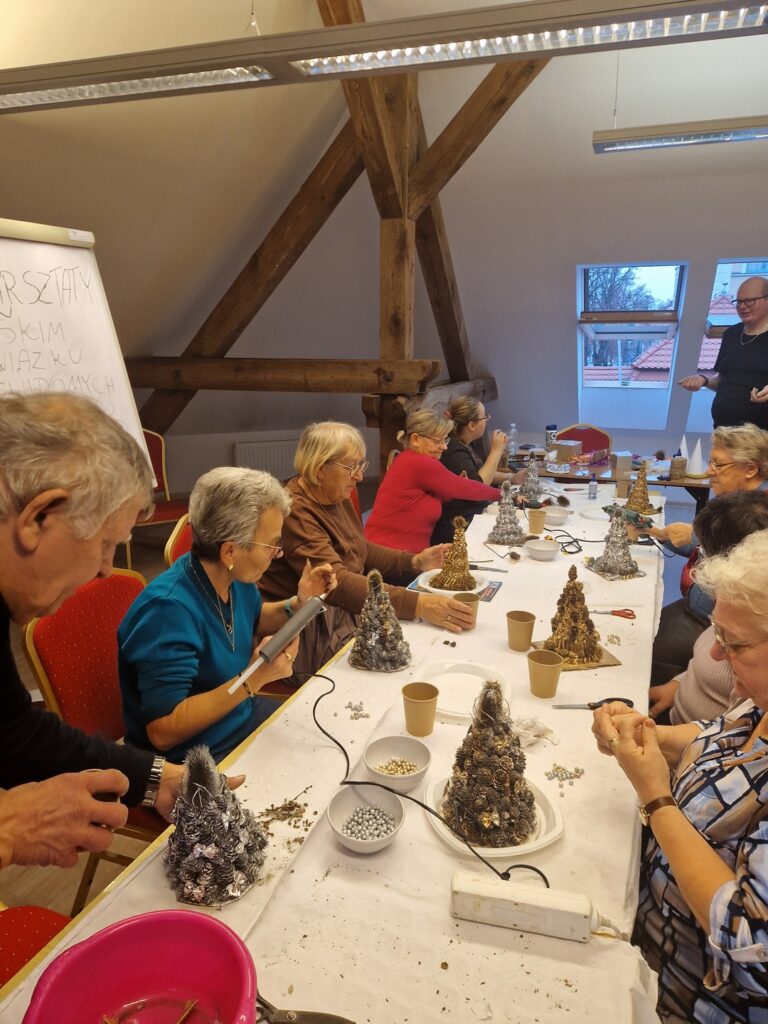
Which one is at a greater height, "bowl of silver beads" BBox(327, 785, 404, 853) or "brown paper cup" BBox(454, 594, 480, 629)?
"brown paper cup" BBox(454, 594, 480, 629)

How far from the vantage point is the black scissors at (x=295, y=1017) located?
0.82 m

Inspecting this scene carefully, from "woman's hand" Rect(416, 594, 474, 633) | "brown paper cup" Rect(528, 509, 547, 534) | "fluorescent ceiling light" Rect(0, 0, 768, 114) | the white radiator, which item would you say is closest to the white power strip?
"woman's hand" Rect(416, 594, 474, 633)

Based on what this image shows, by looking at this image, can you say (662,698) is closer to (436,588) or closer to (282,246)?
(436,588)

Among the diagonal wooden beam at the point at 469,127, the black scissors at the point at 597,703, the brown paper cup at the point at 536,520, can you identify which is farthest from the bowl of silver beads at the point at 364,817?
the diagonal wooden beam at the point at 469,127

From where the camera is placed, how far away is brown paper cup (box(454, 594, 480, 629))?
1.99m

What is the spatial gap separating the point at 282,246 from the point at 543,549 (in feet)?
12.2

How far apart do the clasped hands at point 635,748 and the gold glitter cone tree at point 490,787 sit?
0.19m

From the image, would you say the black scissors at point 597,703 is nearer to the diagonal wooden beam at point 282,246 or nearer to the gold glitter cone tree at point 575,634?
the gold glitter cone tree at point 575,634

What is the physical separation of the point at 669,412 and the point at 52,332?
243 inches

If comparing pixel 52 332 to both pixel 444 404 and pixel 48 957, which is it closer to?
pixel 48 957

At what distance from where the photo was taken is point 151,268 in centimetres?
472

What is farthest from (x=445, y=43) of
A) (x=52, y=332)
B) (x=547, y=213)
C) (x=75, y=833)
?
(x=547, y=213)

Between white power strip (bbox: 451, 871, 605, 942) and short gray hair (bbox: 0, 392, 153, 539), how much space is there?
79 centimetres

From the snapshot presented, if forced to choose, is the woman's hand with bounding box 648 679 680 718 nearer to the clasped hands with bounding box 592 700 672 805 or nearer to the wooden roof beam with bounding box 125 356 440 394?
the clasped hands with bounding box 592 700 672 805
